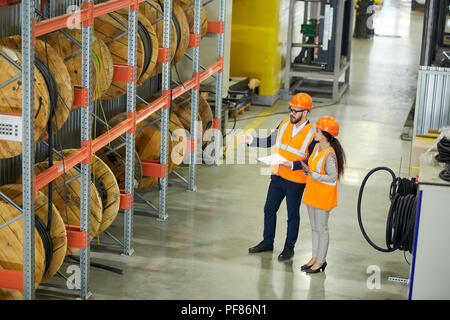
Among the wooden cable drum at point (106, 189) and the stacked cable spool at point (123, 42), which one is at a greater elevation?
the stacked cable spool at point (123, 42)

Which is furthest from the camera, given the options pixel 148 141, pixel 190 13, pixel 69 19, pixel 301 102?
pixel 190 13

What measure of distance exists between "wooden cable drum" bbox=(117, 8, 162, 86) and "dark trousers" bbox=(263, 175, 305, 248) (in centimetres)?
225

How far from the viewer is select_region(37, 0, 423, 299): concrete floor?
28.3ft

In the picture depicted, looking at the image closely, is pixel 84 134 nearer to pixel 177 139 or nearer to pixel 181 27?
pixel 181 27

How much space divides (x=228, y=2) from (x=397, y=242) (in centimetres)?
635

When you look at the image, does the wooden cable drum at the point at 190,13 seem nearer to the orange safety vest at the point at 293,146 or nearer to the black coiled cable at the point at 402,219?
the orange safety vest at the point at 293,146

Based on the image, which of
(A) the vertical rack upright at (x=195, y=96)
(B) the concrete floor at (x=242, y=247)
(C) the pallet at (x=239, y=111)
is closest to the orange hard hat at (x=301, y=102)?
(B) the concrete floor at (x=242, y=247)

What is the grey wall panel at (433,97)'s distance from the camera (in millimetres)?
10062

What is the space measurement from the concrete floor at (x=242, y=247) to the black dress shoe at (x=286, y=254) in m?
0.09

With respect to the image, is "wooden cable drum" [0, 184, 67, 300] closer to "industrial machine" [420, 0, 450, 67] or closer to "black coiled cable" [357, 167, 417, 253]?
"black coiled cable" [357, 167, 417, 253]

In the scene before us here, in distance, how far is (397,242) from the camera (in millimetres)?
8414

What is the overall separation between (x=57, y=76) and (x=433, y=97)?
519 centimetres

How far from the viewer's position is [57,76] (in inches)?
295

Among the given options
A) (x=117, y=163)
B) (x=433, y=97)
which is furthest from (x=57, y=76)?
(x=433, y=97)
